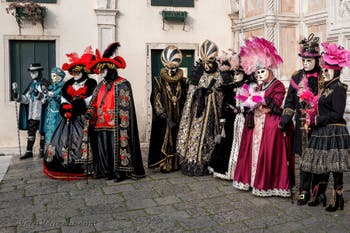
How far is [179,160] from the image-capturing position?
7.02 metres

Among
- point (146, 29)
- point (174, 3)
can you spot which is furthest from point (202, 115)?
point (174, 3)

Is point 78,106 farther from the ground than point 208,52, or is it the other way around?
point 208,52

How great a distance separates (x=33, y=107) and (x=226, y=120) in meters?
4.13

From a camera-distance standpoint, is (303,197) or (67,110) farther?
(67,110)

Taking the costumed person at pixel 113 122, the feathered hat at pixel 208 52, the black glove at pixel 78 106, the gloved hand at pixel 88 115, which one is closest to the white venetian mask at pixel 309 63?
the feathered hat at pixel 208 52

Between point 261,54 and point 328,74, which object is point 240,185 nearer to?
point 261,54

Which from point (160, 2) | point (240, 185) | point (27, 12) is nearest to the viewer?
point (240, 185)

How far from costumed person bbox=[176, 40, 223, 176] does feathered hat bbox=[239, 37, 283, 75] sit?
1045 mm

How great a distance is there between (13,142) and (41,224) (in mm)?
5140

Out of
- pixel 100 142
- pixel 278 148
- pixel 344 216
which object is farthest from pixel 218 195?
pixel 100 142

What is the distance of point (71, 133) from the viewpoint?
21.7 ft

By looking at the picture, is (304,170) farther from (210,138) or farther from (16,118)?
(16,118)

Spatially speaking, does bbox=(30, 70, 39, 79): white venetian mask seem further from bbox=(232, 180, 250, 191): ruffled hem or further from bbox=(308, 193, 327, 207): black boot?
bbox=(308, 193, 327, 207): black boot

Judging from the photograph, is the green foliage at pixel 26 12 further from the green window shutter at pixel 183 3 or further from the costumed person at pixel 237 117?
the costumed person at pixel 237 117
